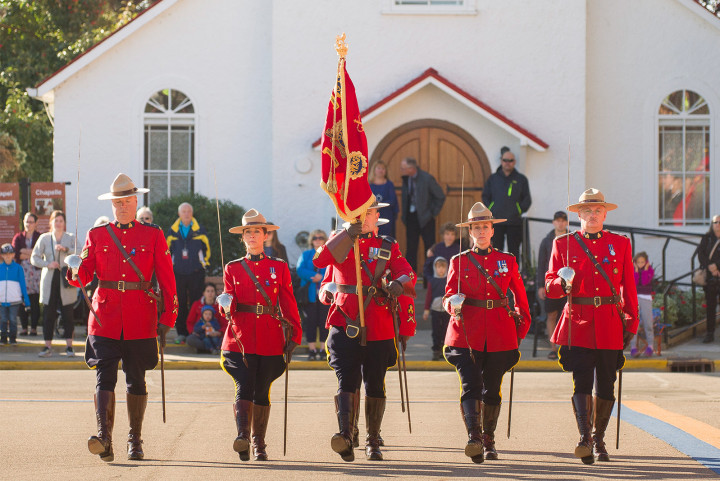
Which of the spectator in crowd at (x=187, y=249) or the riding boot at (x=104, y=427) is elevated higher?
the spectator in crowd at (x=187, y=249)

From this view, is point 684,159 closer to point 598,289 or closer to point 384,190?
point 384,190

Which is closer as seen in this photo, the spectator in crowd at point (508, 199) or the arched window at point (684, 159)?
the spectator in crowd at point (508, 199)

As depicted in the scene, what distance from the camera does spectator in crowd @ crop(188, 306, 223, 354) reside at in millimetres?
15773

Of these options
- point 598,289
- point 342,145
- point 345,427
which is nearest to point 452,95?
point 342,145

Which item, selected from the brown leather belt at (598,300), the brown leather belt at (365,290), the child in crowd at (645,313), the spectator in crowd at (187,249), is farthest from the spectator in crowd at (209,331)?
the brown leather belt at (598,300)

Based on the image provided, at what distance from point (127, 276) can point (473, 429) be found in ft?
8.78

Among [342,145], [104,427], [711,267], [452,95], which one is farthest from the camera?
[452,95]

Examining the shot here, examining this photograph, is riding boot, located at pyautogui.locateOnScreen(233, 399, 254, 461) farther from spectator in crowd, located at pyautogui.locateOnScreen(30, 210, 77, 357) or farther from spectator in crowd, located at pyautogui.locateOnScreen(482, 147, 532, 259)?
spectator in crowd, located at pyautogui.locateOnScreen(482, 147, 532, 259)

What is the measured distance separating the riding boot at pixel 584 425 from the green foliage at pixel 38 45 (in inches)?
912

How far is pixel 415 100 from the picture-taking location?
19891 millimetres

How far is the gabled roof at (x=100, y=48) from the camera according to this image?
65.9ft

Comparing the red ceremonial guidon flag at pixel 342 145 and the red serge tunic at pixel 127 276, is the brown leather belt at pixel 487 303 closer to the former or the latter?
the red ceremonial guidon flag at pixel 342 145

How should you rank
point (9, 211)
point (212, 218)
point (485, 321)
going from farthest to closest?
point (9, 211) < point (212, 218) < point (485, 321)

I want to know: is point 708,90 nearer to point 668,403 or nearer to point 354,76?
point 354,76
